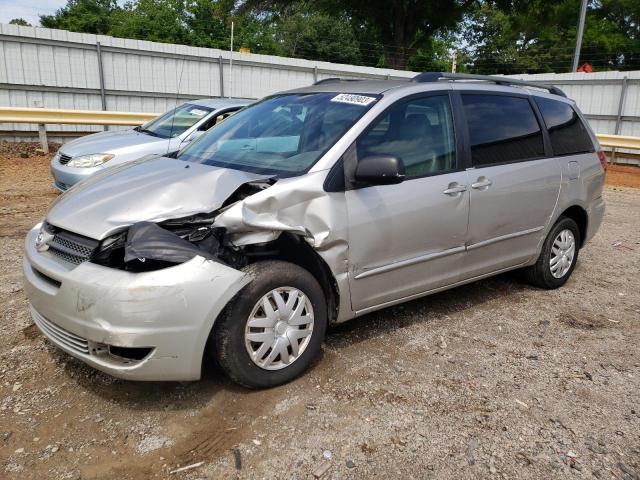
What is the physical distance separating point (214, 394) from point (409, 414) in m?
1.08

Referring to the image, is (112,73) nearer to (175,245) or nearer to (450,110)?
(450,110)

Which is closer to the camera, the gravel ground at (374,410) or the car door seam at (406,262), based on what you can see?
the gravel ground at (374,410)

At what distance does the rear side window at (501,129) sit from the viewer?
404 cm

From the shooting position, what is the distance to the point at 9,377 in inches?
123

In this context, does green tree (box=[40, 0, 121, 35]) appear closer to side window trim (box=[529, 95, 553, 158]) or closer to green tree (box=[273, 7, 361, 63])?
green tree (box=[273, 7, 361, 63])

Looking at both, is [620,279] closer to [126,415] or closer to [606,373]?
[606,373]

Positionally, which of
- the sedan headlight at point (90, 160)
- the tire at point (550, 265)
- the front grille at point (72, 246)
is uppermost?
the front grille at point (72, 246)

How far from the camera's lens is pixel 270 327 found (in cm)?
299

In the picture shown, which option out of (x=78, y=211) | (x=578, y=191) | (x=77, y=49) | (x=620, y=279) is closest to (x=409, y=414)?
(x=78, y=211)

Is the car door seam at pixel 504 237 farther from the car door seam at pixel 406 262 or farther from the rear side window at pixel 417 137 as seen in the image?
the rear side window at pixel 417 137

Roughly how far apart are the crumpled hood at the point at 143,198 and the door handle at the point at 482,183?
161cm

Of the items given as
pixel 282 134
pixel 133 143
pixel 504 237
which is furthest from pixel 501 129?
pixel 133 143

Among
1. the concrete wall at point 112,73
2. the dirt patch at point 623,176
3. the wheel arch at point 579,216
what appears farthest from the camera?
the dirt patch at point 623,176

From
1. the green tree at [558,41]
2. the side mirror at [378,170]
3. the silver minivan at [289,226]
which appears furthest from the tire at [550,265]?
the green tree at [558,41]
